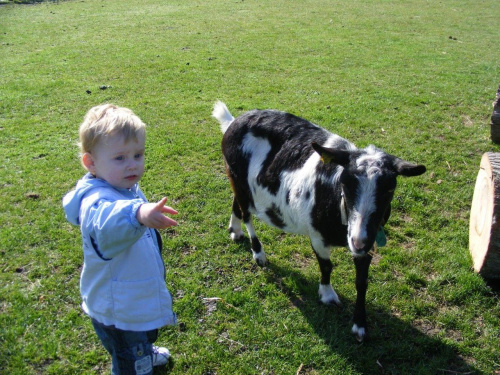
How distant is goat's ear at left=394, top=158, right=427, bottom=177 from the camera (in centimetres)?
282

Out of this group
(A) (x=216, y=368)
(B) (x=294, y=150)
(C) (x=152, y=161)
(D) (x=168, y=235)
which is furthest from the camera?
(C) (x=152, y=161)

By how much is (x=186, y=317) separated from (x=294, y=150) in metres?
1.82

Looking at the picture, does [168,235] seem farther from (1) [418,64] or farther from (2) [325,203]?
(1) [418,64]

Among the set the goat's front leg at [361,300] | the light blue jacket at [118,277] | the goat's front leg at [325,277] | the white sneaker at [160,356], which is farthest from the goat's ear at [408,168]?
the white sneaker at [160,356]

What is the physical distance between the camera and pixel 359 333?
3465 millimetres

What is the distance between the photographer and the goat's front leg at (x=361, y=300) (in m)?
3.42

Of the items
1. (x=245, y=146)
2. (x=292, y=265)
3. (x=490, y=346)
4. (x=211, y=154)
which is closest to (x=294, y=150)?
(x=245, y=146)

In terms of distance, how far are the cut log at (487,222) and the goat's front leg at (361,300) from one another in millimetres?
1230

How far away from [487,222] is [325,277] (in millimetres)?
1622

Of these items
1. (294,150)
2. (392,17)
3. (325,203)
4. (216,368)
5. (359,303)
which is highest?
(392,17)

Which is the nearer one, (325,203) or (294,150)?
(325,203)

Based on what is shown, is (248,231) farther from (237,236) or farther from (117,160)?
(117,160)

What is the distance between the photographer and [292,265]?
14.4 feet

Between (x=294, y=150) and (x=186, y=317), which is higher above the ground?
(x=294, y=150)
